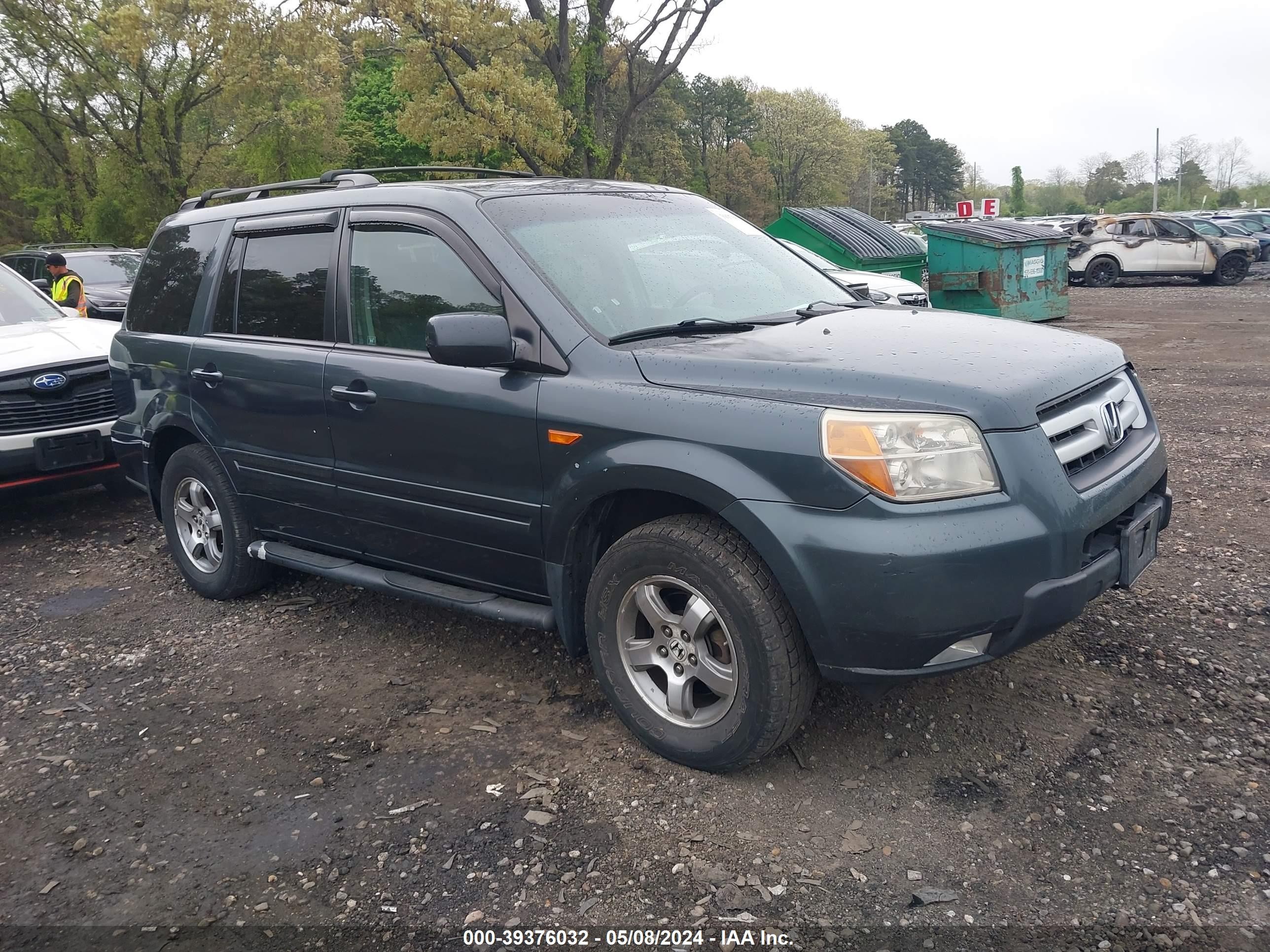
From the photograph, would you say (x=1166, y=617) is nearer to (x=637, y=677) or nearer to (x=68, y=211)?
(x=637, y=677)

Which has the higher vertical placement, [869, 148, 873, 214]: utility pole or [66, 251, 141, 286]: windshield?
[869, 148, 873, 214]: utility pole

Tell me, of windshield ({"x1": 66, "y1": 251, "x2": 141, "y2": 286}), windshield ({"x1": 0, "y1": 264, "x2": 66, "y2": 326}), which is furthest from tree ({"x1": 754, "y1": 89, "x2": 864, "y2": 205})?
windshield ({"x1": 0, "y1": 264, "x2": 66, "y2": 326})

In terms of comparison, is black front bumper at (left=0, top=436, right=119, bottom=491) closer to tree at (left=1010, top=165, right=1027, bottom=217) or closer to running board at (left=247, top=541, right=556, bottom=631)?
running board at (left=247, top=541, right=556, bottom=631)

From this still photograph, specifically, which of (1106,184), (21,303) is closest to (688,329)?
(21,303)

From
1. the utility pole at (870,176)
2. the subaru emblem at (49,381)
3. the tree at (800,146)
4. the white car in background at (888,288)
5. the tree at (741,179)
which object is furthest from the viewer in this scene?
the utility pole at (870,176)

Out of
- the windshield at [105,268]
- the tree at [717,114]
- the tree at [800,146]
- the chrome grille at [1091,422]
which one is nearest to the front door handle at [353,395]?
the chrome grille at [1091,422]

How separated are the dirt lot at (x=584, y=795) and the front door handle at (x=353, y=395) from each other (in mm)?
1131

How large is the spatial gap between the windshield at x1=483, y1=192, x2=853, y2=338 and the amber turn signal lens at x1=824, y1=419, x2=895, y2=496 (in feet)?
3.20

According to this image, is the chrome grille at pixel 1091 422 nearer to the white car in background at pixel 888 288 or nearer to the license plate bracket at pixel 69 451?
the license plate bracket at pixel 69 451

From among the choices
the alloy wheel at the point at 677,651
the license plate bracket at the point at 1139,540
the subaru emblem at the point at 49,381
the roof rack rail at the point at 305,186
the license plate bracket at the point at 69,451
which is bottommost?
the alloy wheel at the point at 677,651

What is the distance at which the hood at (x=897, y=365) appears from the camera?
292cm

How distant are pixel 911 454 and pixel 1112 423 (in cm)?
96

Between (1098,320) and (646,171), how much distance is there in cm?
4479

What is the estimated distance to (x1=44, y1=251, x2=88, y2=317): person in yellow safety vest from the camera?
9.04 m
